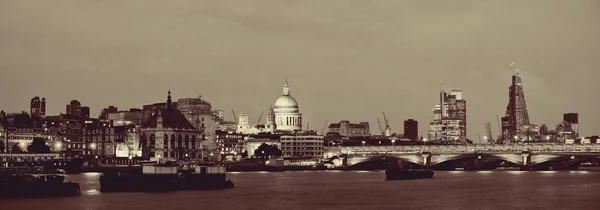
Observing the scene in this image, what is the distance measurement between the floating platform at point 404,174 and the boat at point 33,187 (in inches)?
2974

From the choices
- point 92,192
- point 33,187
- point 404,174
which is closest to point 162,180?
point 92,192

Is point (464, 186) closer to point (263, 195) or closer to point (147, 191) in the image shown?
point (263, 195)

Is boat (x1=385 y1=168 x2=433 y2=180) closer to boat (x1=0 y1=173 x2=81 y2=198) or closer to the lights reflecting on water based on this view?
the lights reflecting on water

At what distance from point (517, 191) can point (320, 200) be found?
29.3 metres

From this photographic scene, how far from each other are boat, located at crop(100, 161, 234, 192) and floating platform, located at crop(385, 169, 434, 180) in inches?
1934

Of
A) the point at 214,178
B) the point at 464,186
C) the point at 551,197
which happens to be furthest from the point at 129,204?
the point at 464,186

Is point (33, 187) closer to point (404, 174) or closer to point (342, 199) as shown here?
point (342, 199)

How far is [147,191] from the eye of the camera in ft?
377

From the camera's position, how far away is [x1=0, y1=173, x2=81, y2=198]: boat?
10131 centimetres

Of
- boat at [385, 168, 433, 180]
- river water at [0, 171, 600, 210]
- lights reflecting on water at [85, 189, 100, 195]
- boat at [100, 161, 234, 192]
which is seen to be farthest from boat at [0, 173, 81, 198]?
boat at [385, 168, 433, 180]

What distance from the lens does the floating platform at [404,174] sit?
172 meters

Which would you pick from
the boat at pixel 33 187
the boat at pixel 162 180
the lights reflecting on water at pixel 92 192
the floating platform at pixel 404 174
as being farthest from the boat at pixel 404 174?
the boat at pixel 33 187

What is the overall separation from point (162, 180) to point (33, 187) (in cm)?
1948

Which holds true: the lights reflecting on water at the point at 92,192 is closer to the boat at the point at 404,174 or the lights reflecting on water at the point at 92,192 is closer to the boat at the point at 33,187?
the boat at the point at 33,187
